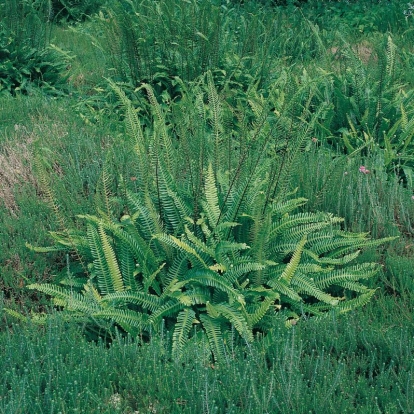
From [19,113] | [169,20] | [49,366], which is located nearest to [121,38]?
[169,20]

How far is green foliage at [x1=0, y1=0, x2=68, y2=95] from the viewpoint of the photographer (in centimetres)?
679

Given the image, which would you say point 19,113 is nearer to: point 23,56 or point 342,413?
point 23,56

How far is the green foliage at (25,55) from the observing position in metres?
6.79

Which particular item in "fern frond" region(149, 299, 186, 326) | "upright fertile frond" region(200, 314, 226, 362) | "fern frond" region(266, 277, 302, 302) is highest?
"fern frond" region(266, 277, 302, 302)

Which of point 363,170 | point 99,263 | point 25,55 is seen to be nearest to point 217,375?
point 99,263

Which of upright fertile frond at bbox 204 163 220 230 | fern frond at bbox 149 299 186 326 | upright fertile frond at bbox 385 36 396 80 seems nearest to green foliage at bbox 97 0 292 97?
upright fertile frond at bbox 385 36 396 80

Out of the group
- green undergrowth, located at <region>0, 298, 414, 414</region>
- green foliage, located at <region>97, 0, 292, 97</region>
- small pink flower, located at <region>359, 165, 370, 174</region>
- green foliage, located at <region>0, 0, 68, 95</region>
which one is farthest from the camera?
green foliage, located at <region>0, 0, 68, 95</region>

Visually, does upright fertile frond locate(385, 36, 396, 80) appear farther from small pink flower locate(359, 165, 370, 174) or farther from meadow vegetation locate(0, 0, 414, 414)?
small pink flower locate(359, 165, 370, 174)

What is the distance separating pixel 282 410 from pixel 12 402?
1022 millimetres

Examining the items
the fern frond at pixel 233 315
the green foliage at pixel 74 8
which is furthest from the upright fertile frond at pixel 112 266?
the green foliage at pixel 74 8

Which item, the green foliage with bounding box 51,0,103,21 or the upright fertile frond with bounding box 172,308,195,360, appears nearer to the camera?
the upright fertile frond with bounding box 172,308,195,360

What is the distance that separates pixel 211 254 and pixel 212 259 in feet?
0.44

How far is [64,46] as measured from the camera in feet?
26.3

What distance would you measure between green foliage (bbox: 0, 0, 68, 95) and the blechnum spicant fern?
3.17 metres
